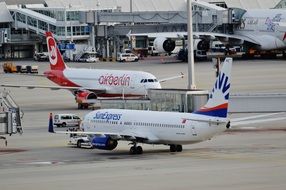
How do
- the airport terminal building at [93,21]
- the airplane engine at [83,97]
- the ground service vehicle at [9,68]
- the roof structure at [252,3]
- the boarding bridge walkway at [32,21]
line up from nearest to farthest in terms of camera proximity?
the airplane engine at [83,97]
the ground service vehicle at [9,68]
the airport terminal building at [93,21]
the boarding bridge walkway at [32,21]
the roof structure at [252,3]

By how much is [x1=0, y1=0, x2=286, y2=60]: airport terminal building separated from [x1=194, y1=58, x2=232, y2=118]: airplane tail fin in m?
85.8

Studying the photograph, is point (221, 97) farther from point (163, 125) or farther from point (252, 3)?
point (252, 3)

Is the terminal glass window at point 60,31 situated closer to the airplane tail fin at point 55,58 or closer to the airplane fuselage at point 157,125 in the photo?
the airplane tail fin at point 55,58

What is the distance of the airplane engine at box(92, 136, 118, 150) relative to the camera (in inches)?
2552

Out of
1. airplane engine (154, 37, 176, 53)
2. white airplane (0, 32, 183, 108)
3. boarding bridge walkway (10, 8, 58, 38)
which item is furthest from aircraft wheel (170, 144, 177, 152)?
boarding bridge walkway (10, 8, 58, 38)

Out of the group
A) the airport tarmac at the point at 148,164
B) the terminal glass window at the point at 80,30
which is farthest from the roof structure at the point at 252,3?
the airport tarmac at the point at 148,164

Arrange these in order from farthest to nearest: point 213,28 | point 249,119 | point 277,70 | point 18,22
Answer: point 18,22 → point 213,28 → point 277,70 → point 249,119

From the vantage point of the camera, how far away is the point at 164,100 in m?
79.6

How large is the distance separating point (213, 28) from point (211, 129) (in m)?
88.9

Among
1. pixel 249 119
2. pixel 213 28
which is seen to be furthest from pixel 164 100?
pixel 213 28

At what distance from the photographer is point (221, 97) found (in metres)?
62.0

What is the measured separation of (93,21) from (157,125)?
308 ft

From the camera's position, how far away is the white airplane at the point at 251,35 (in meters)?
137

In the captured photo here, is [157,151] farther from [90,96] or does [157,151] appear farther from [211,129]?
[90,96]
